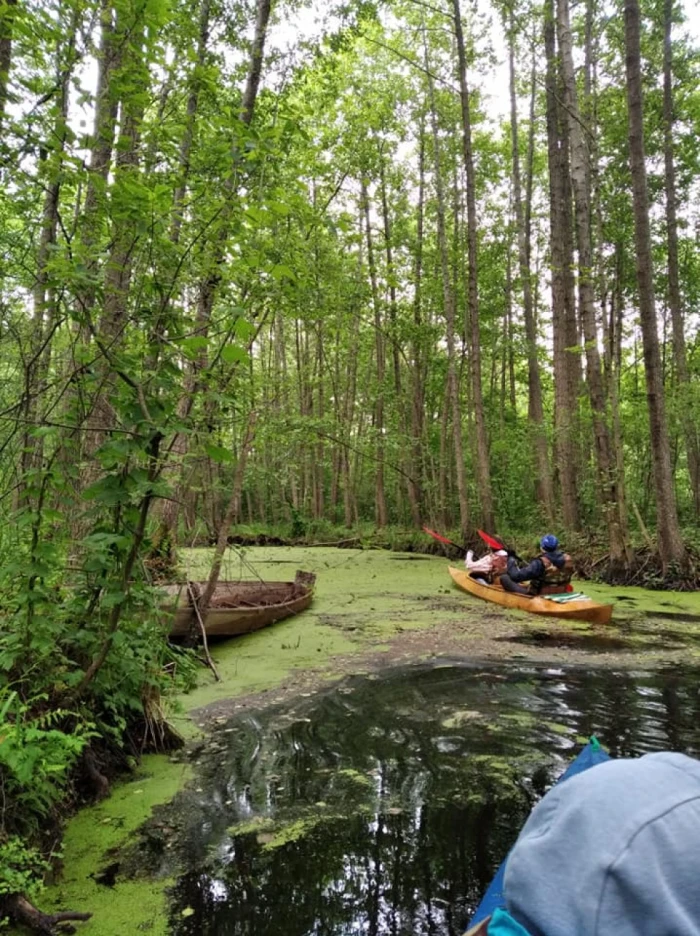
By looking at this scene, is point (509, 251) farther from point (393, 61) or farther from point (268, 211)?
point (268, 211)

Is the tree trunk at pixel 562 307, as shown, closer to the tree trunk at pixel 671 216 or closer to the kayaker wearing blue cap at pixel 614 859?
the tree trunk at pixel 671 216

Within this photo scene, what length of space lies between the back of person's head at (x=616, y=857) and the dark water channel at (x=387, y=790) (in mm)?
1731

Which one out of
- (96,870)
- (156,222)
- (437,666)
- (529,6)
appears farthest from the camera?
(529,6)

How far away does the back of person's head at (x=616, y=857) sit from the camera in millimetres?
807

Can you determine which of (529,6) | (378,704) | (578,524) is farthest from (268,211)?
(529,6)

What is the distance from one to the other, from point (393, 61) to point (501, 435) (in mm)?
10976

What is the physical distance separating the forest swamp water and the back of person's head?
1760 millimetres

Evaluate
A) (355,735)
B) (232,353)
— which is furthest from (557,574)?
(232,353)

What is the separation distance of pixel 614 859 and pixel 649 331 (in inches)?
376

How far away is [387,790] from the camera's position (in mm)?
3355

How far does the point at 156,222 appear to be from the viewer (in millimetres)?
2791

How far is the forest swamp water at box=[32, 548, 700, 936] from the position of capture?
8.34ft

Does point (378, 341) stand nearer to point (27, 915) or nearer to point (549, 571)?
point (549, 571)

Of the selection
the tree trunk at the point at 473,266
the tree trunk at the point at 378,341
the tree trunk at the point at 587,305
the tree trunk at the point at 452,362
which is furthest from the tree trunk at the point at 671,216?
the tree trunk at the point at 378,341
